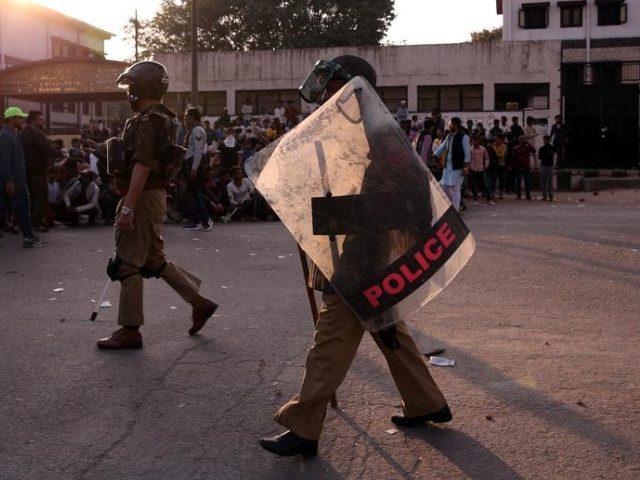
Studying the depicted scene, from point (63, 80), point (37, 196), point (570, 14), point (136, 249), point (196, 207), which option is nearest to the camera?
point (136, 249)

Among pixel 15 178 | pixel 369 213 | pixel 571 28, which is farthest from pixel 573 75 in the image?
pixel 369 213

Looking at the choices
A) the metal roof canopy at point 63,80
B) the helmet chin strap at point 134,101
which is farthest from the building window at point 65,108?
the helmet chin strap at point 134,101

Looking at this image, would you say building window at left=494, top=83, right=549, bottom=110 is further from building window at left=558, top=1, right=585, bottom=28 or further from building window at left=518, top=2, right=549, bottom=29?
building window at left=558, top=1, right=585, bottom=28

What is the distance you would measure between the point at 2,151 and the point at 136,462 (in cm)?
886

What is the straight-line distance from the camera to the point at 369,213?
3.56 metres

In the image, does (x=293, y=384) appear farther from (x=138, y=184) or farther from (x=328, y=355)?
(x=138, y=184)

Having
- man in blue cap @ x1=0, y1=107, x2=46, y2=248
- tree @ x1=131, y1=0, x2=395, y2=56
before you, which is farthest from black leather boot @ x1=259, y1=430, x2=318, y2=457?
tree @ x1=131, y1=0, x2=395, y2=56

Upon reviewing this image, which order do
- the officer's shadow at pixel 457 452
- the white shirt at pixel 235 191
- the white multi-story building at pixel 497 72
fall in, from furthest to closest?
the white multi-story building at pixel 497 72, the white shirt at pixel 235 191, the officer's shadow at pixel 457 452

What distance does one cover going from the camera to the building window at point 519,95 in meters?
37.4

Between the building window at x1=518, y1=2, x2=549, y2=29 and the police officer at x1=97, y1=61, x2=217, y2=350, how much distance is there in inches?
1652

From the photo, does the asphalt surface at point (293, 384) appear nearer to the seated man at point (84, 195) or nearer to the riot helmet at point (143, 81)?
the riot helmet at point (143, 81)

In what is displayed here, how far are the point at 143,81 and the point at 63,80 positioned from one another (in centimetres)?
2166

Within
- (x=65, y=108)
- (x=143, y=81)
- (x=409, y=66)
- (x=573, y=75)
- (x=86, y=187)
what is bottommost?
(x=86, y=187)

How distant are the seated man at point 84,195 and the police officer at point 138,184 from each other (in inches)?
384
